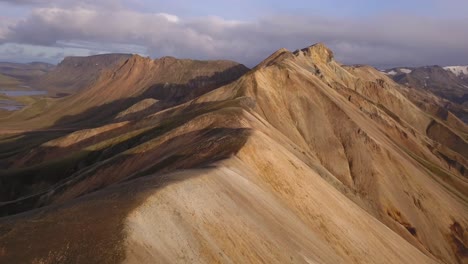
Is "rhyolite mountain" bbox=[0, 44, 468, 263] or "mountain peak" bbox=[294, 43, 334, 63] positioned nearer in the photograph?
"rhyolite mountain" bbox=[0, 44, 468, 263]

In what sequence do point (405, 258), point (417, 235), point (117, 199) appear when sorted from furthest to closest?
1. point (417, 235)
2. point (405, 258)
3. point (117, 199)

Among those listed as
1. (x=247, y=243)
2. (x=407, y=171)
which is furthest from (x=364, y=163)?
(x=247, y=243)

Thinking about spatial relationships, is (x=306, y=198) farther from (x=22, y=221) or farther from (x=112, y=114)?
(x=112, y=114)

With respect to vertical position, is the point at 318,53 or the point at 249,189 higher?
the point at 249,189

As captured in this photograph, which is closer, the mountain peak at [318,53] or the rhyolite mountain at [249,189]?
the rhyolite mountain at [249,189]
